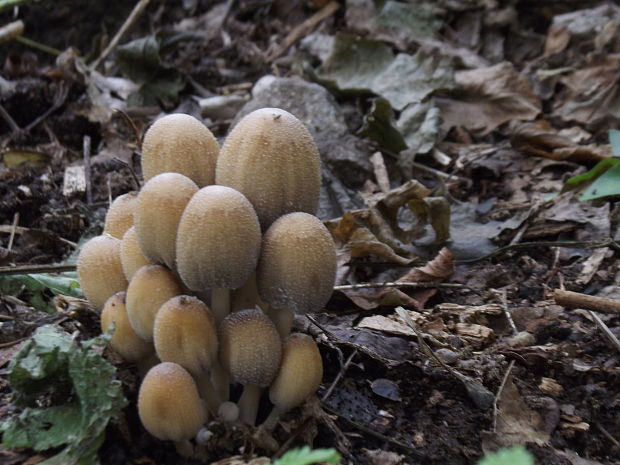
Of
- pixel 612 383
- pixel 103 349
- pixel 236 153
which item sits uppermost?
pixel 236 153

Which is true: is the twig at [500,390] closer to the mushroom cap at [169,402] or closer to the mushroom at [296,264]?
the mushroom at [296,264]

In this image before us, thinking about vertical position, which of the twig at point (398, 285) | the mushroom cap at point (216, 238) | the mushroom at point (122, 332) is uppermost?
the mushroom cap at point (216, 238)

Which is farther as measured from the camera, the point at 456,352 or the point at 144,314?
the point at 456,352

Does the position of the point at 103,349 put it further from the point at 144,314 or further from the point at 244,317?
the point at 244,317

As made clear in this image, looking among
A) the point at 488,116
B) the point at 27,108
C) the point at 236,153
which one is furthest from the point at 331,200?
the point at 27,108

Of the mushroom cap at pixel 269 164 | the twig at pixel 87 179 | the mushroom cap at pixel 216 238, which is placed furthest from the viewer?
the twig at pixel 87 179

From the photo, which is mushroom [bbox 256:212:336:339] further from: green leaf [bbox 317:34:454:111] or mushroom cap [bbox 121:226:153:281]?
green leaf [bbox 317:34:454:111]

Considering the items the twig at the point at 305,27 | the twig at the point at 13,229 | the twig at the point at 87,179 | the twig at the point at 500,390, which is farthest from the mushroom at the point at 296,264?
the twig at the point at 305,27
